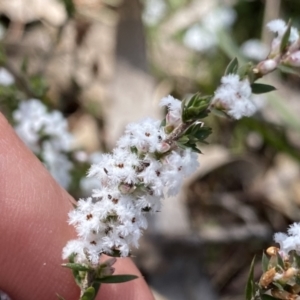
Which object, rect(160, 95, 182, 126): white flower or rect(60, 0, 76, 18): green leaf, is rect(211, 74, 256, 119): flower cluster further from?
rect(60, 0, 76, 18): green leaf

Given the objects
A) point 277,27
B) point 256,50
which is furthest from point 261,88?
point 256,50

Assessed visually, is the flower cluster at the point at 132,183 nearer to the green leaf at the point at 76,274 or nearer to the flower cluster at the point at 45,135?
the green leaf at the point at 76,274

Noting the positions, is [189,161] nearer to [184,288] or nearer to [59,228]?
[59,228]

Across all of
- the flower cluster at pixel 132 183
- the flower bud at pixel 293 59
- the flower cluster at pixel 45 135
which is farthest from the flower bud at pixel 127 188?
the flower cluster at pixel 45 135

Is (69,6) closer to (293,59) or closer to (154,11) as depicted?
(293,59)

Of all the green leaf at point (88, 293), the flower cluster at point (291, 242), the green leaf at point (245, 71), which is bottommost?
the green leaf at point (88, 293)

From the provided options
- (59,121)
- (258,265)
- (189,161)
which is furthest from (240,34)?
(189,161)

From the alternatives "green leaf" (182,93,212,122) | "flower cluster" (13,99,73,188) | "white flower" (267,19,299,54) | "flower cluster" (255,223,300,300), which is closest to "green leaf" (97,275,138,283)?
"flower cluster" (255,223,300,300)
